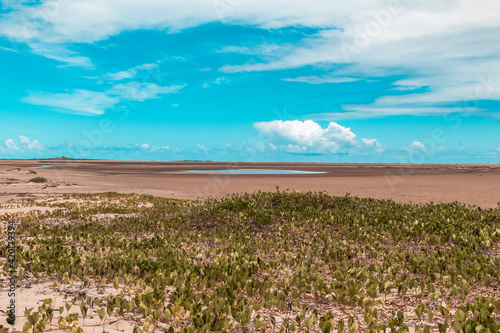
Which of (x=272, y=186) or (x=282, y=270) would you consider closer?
(x=282, y=270)

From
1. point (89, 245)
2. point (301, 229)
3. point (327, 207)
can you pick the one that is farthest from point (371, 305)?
point (327, 207)

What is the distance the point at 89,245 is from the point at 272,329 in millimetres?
6550

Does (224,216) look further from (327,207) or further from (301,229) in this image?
(327,207)

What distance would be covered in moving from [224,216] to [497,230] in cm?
816

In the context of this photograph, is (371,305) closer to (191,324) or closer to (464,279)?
(464,279)

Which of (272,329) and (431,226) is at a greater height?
(431,226)

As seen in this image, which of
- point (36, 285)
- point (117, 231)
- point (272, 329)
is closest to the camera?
point (272, 329)

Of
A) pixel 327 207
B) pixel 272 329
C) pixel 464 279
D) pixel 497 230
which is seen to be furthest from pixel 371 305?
pixel 327 207

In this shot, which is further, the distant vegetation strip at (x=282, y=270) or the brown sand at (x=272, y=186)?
the brown sand at (x=272, y=186)

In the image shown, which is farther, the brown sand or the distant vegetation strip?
the brown sand

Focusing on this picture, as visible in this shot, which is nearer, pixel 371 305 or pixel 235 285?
pixel 371 305

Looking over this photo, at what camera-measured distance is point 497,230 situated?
983 centimetres

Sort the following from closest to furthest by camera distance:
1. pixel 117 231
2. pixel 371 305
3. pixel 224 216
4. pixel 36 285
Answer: pixel 371 305, pixel 36 285, pixel 117 231, pixel 224 216

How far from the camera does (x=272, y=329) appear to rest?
508 cm
